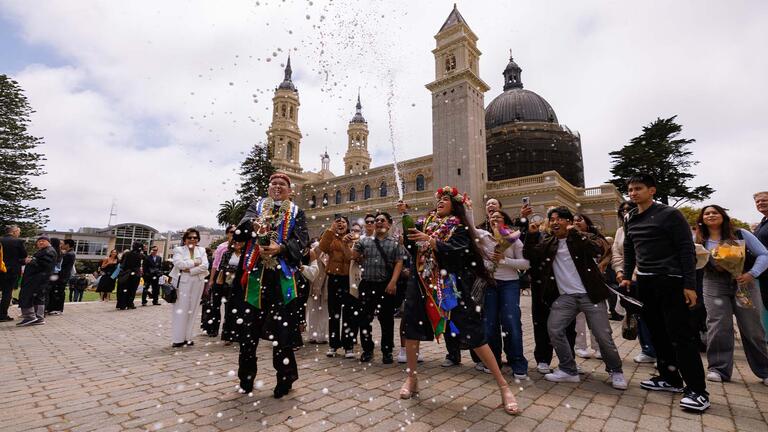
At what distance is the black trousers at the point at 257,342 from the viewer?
11.0ft

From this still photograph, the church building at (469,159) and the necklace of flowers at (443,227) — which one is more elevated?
the church building at (469,159)

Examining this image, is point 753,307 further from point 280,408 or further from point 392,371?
point 280,408

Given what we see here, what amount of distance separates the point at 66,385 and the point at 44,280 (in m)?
6.60

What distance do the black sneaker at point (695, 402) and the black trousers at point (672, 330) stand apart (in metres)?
0.05

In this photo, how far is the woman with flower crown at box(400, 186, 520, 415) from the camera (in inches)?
127

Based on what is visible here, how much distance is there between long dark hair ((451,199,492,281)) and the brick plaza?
127 centimetres

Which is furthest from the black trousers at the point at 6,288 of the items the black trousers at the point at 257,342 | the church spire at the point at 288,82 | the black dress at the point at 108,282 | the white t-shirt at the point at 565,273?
the church spire at the point at 288,82

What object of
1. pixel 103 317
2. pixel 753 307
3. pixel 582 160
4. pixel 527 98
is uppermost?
pixel 527 98

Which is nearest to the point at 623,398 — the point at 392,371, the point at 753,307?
A: the point at 753,307

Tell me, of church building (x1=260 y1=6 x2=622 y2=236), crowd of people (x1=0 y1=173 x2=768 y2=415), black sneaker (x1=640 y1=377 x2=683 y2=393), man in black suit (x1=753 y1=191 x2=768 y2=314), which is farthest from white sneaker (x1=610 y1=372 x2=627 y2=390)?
church building (x1=260 y1=6 x2=622 y2=236)

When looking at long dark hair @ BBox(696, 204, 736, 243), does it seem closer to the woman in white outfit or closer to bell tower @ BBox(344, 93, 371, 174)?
the woman in white outfit

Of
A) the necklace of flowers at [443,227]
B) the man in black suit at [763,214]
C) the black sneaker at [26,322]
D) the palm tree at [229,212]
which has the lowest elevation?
the black sneaker at [26,322]

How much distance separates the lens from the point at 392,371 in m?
4.27

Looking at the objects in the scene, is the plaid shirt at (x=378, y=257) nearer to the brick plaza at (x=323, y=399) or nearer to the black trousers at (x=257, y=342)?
the brick plaza at (x=323, y=399)
